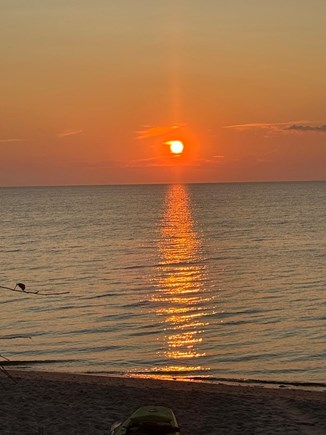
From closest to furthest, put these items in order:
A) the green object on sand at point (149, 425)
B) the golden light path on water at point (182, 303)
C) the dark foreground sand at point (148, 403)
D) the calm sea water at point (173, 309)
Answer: the green object on sand at point (149, 425) < the dark foreground sand at point (148, 403) < the calm sea water at point (173, 309) < the golden light path on water at point (182, 303)

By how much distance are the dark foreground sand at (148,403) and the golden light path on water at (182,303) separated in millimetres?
6027

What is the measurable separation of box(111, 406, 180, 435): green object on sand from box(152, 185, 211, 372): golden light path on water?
14752mm

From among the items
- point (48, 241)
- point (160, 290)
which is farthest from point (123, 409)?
point (48, 241)

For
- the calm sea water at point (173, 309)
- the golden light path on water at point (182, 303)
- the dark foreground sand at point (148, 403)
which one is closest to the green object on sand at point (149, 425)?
the dark foreground sand at point (148, 403)

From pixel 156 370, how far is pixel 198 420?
33.4 feet

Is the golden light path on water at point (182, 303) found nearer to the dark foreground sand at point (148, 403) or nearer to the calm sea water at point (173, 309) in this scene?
the calm sea water at point (173, 309)

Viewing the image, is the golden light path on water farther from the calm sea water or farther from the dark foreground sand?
the dark foreground sand

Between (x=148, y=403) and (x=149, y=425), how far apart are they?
7.46 meters

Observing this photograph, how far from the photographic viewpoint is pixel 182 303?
154 feet

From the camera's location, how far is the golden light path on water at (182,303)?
1326 inches

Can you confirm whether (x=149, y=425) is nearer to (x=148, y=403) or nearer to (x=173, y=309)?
(x=148, y=403)

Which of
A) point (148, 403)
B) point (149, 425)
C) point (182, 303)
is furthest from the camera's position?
point (182, 303)

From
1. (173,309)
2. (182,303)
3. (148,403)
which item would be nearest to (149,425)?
(148,403)

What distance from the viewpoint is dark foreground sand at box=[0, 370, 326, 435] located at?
2005 cm
